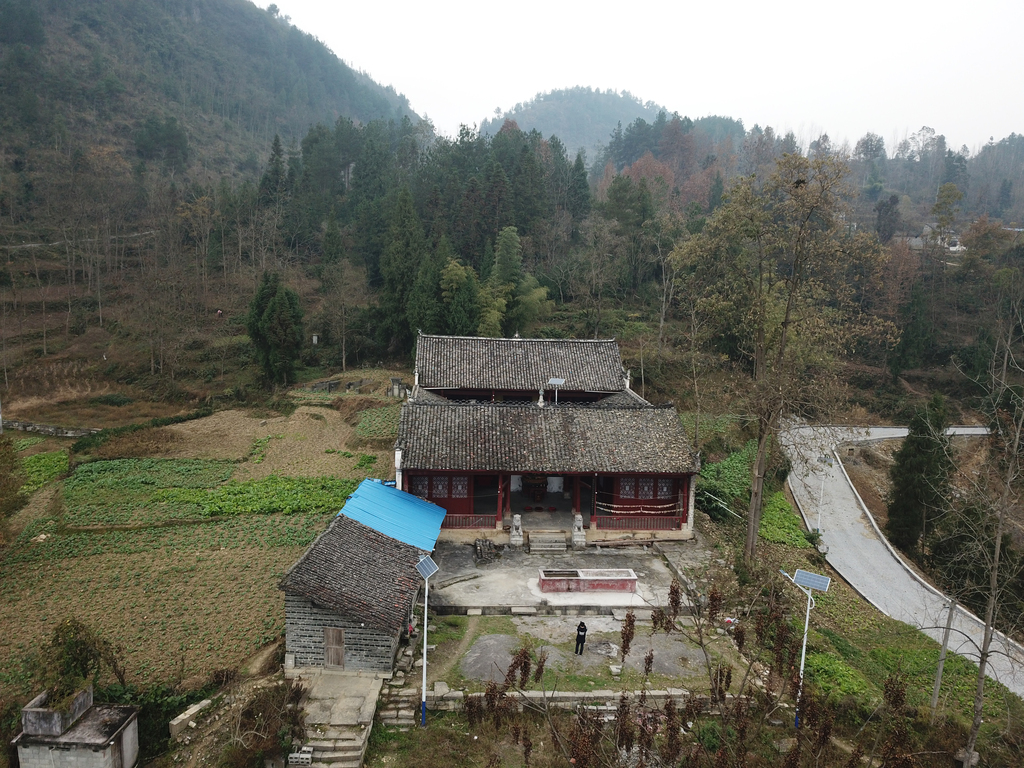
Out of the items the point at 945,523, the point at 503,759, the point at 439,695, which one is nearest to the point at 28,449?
the point at 439,695

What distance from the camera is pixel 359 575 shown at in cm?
1395

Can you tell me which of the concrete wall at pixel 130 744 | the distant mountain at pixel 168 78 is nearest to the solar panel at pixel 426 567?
the concrete wall at pixel 130 744

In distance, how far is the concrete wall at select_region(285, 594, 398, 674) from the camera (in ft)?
43.1

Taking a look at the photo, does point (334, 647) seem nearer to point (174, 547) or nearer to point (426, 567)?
point (426, 567)

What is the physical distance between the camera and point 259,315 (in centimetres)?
3422

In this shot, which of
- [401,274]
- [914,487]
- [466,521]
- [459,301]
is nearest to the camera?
[466,521]

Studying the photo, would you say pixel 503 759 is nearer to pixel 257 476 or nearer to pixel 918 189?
pixel 257 476

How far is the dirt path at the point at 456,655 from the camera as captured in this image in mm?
13273

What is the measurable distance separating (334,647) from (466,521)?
23.6ft

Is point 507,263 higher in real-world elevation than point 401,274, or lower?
higher

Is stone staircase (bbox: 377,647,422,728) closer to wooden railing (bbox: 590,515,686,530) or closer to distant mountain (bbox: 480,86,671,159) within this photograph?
wooden railing (bbox: 590,515,686,530)

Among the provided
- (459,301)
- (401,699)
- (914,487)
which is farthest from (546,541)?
(459,301)

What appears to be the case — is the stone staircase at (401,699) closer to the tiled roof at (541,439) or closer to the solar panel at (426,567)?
the solar panel at (426,567)

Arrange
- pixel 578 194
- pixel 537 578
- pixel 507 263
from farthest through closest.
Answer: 1. pixel 578 194
2. pixel 507 263
3. pixel 537 578
